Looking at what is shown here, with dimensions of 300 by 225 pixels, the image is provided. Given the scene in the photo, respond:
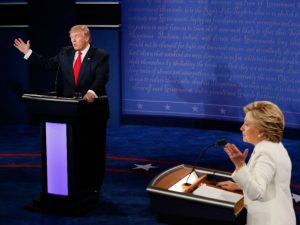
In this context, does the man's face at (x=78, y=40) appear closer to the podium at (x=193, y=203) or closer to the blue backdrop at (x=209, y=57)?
the podium at (x=193, y=203)

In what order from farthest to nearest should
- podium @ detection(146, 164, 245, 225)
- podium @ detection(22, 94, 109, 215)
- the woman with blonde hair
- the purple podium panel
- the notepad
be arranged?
the purple podium panel
podium @ detection(22, 94, 109, 215)
the notepad
podium @ detection(146, 164, 245, 225)
the woman with blonde hair

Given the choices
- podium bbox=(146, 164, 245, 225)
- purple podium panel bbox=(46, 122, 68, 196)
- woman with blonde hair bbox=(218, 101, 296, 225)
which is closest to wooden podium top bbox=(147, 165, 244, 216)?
podium bbox=(146, 164, 245, 225)

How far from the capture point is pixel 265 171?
2.59 metres

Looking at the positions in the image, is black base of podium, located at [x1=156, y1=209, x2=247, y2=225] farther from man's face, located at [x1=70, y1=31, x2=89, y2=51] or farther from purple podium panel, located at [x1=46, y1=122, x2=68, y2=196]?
man's face, located at [x1=70, y1=31, x2=89, y2=51]

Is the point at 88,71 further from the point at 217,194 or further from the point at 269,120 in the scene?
the point at 269,120

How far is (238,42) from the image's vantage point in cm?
836

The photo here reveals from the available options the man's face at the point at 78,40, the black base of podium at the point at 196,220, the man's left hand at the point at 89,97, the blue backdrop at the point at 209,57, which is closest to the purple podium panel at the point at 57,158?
the man's left hand at the point at 89,97

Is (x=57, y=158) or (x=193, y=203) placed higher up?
(x=193, y=203)

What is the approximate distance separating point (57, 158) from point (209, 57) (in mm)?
4099

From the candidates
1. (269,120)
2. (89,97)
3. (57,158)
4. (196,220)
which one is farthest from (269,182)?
(57,158)

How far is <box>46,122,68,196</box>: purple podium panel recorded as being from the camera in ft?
16.4

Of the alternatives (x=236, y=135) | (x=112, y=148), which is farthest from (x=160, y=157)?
(x=236, y=135)

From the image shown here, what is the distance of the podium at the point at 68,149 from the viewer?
484cm

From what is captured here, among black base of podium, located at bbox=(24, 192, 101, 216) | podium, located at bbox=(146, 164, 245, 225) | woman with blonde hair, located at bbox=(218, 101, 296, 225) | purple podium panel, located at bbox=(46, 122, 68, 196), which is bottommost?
black base of podium, located at bbox=(24, 192, 101, 216)
